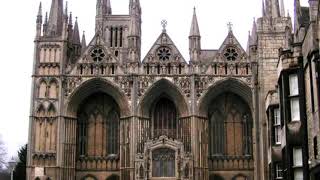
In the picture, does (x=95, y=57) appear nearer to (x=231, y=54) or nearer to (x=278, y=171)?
(x=231, y=54)

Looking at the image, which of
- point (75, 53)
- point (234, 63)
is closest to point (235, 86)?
point (234, 63)

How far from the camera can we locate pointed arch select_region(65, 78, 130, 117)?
49.8m

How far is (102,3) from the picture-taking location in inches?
2948

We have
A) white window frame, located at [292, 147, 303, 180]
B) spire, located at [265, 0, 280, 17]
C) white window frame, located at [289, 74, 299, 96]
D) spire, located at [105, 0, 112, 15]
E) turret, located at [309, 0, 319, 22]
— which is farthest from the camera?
spire, located at [105, 0, 112, 15]

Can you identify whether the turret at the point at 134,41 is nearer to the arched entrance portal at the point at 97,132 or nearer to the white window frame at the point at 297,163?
the arched entrance portal at the point at 97,132

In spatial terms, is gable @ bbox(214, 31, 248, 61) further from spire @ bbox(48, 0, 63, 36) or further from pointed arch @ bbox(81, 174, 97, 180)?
pointed arch @ bbox(81, 174, 97, 180)

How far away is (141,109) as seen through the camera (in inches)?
1960

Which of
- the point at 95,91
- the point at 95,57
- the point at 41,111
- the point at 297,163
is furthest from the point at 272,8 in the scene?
the point at 297,163

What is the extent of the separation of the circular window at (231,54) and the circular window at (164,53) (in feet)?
16.4

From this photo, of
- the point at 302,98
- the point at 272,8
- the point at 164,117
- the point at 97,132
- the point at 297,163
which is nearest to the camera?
the point at 302,98

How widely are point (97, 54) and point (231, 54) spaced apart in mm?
12004

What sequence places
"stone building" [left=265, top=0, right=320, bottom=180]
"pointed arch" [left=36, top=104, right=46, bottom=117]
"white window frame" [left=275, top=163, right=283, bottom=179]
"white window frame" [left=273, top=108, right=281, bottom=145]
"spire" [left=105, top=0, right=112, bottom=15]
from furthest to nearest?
"spire" [left=105, top=0, right=112, bottom=15] < "pointed arch" [left=36, top=104, right=46, bottom=117] < "white window frame" [left=273, top=108, right=281, bottom=145] < "white window frame" [left=275, top=163, right=283, bottom=179] < "stone building" [left=265, top=0, right=320, bottom=180]

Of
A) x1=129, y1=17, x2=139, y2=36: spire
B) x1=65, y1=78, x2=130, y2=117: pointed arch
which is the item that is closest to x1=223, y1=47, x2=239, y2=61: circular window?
x1=129, y1=17, x2=139, y2=36: spire

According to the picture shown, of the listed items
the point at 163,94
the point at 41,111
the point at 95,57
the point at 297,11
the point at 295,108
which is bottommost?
the point at 295,108
